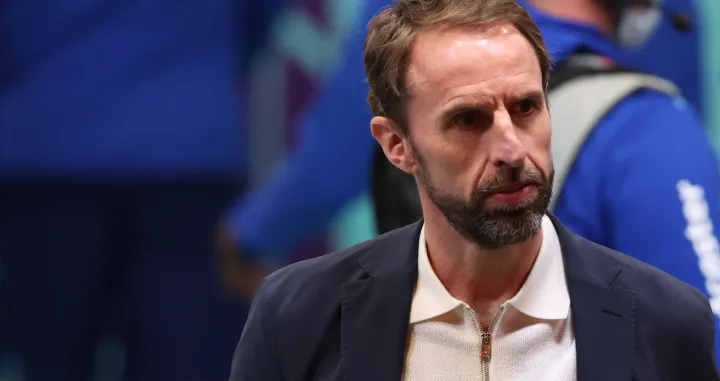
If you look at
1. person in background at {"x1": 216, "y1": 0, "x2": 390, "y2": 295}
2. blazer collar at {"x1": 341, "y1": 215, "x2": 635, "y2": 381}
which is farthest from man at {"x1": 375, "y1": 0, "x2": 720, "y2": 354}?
person in background at {"x1": 216, "y1": 0, "x2": 390, "y2": 295}

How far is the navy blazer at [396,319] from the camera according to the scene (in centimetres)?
177

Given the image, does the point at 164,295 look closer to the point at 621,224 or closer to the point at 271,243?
the point at 271,243

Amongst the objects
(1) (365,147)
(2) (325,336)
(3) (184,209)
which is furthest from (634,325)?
(3) (184,209)

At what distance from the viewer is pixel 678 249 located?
2.19 m

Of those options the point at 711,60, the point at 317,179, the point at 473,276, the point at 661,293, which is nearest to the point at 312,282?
the point at 473,276

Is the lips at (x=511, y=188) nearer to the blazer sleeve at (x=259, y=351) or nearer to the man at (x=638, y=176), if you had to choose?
the blazer sleeve at (x=259, y=351)

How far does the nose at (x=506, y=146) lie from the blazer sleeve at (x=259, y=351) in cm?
41

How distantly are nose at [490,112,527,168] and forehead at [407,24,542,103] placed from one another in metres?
0.04

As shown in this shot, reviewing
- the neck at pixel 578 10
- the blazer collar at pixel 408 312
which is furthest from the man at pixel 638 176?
the blazer collar at pixel 408 312

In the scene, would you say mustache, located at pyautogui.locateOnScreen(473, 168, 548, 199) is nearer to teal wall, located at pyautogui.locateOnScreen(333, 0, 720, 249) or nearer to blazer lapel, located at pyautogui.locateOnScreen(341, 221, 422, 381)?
blazer lapel, located at pyautogui.locateOnScreen(341, 221, 422, 381)

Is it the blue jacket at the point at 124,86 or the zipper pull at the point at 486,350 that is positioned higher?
the blue jacket at the point at 124,86

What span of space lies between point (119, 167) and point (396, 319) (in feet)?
10.5

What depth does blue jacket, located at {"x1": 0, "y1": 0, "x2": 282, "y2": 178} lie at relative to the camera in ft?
15.8

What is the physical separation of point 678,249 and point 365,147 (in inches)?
36.4
